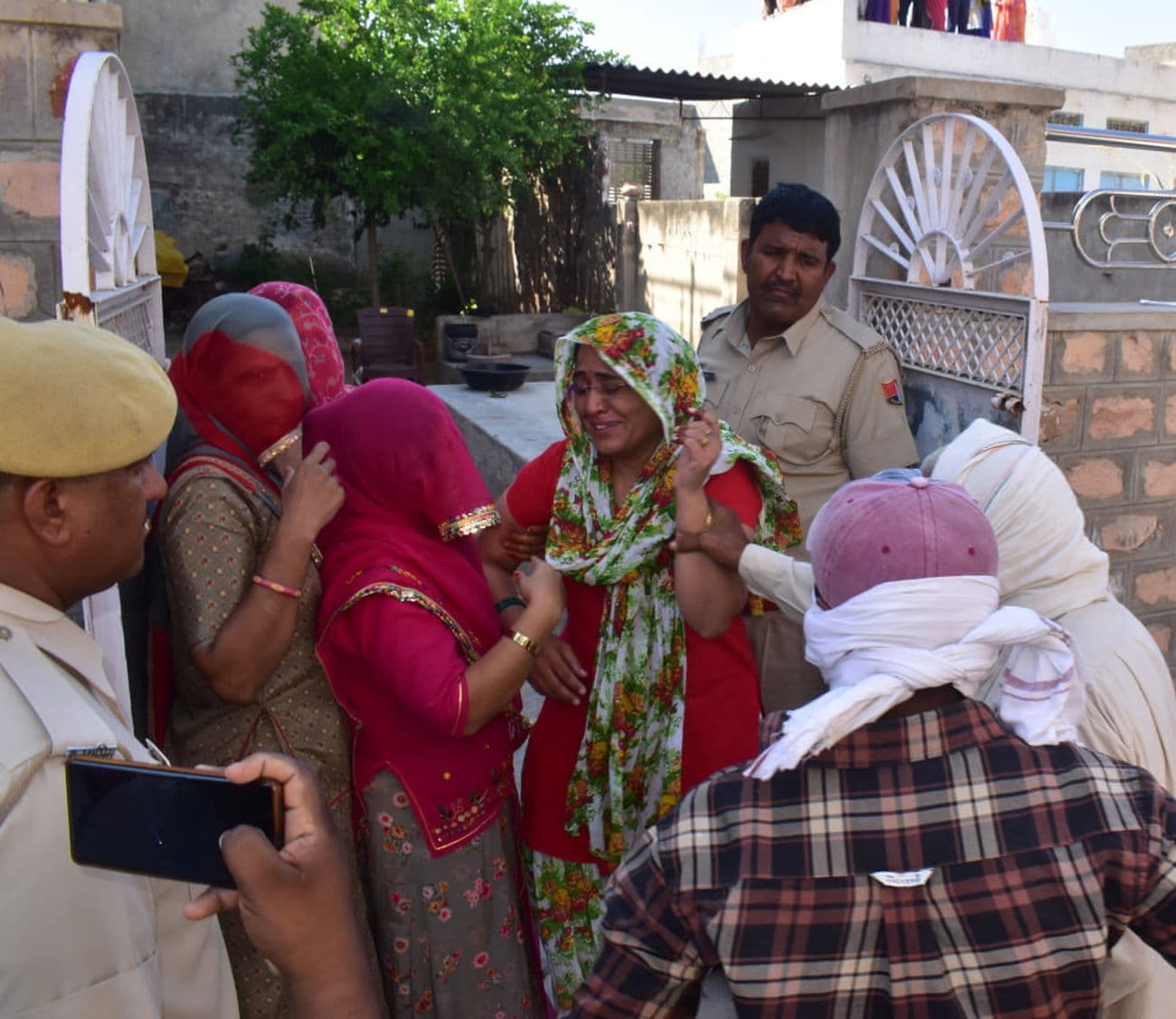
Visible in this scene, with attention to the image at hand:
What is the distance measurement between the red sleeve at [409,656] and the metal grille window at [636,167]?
13.7 metres

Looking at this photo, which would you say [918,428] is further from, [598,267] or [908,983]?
[598,267]

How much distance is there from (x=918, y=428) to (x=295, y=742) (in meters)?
2.43

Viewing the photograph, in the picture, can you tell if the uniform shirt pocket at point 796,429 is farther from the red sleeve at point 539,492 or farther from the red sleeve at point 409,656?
the red sleeve at point 409,656

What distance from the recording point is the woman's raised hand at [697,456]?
1960 millimetres

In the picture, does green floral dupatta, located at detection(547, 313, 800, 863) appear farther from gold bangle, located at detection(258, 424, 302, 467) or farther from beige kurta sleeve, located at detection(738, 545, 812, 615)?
gold bangle, located at detection(258, 424, 302, 467)

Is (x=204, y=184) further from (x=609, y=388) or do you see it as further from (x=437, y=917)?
(x=437, y=917)

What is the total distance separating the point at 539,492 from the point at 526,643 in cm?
54

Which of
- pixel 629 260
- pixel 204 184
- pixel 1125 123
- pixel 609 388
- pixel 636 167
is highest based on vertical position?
pixel 1125 123

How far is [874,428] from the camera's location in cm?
276

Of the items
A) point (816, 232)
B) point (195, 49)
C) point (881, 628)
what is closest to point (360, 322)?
point (195, 49)

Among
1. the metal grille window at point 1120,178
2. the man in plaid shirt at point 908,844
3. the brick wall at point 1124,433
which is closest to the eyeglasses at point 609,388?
the man in plaid shirt at point 908,844

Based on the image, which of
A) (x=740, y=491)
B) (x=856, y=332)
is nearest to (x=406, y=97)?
(x=856, y=332)

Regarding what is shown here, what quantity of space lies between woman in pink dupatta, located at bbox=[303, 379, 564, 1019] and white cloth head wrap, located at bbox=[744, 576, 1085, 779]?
29.5 inches

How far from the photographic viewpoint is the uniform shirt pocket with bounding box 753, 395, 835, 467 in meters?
2.78
